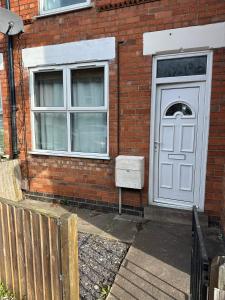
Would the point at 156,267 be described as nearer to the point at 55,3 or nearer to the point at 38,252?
the point at 38,252

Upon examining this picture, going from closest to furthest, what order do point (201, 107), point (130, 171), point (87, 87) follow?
1. point (201, 107)
2. point (130, 171)
3. point (87, 87)

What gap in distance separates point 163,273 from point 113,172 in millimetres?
2095

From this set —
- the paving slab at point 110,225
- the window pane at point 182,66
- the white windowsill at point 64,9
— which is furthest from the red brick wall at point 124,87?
the paving slab at point 110,225

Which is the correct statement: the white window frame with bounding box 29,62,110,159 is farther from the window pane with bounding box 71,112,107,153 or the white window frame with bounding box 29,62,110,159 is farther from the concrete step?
the concrete step

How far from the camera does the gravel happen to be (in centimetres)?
264

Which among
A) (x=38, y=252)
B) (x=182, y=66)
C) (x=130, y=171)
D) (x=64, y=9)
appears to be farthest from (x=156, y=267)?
(x=64, y=9)

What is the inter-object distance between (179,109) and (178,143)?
1.82 feet

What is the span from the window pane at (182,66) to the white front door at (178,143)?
0.18 meters

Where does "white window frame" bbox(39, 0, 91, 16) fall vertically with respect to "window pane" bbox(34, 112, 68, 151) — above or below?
above

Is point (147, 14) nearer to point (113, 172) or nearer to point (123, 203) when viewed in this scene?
point (113, 172)

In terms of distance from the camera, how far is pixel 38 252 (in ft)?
7.13

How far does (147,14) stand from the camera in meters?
4.01

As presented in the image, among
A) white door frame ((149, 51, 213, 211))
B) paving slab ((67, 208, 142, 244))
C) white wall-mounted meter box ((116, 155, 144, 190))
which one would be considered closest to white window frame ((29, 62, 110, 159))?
white wall-mounted meter box ((116, 155, 144, 190))

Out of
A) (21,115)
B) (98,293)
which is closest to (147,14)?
(21,115)
